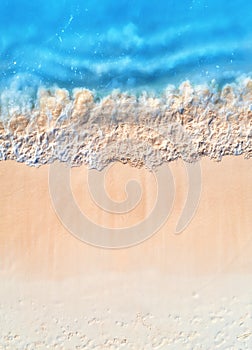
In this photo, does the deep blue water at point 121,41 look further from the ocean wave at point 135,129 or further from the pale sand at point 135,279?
the pale sand at point 135,279

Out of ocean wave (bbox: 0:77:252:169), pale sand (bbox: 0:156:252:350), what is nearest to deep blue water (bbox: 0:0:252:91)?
ocean wave (bbox: 0:77:252:169)

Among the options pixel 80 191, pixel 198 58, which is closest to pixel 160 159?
pixel 80 191

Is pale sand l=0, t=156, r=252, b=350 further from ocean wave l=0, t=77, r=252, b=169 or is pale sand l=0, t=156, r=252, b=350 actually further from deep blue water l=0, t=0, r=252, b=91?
deep blue water l=0, t=0, r=252, b=91

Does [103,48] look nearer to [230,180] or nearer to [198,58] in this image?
[198,58]

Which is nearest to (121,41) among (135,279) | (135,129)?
(135,129)

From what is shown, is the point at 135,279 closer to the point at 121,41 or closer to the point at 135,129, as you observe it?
the point at 135,129
